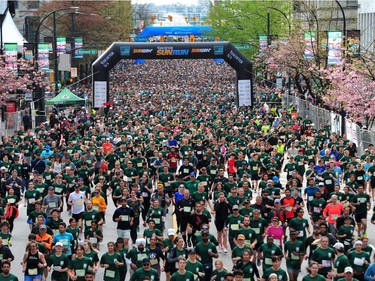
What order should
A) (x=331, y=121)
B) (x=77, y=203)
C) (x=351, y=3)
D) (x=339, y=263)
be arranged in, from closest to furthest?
(x=339, y=263) → (x=77, y=203) → (x=331, y=121) → (x=351, y=3)

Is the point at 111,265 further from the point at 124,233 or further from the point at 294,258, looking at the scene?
the point at 124,233

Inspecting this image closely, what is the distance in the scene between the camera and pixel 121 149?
94.9 feet

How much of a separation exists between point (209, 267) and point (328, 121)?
27.8 metres

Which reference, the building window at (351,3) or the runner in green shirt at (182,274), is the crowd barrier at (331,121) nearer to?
the runner in green shirt at (182,274)

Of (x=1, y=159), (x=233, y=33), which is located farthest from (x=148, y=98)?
(x=1, y=159)

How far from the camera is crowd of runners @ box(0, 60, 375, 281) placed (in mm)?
15406

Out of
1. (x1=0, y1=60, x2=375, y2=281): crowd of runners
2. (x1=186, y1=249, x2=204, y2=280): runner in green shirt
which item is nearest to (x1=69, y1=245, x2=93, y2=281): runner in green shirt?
(x1=0, y1=60, x2=375, y2=281): crowd of runners

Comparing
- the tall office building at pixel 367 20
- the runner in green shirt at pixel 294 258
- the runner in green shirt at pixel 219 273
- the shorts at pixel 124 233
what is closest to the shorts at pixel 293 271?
the runner in green shirt at pixel 294 258

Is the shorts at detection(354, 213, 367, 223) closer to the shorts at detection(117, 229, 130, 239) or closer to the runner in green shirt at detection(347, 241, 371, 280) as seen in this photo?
the shorts at detection(117, 229, 130, 239)

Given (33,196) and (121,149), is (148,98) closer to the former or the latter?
(121,149)

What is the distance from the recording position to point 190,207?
64.3ft

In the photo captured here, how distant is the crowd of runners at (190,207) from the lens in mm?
15406

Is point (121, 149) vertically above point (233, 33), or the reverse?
point (233, 33)

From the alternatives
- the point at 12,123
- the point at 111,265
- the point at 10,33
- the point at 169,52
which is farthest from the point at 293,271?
the point at 10,33
